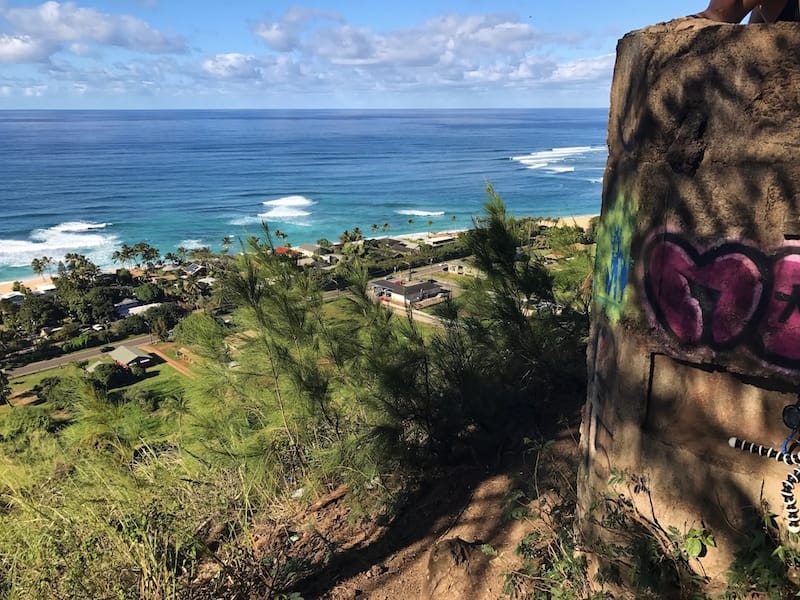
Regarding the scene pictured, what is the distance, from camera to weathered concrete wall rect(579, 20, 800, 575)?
2.18m

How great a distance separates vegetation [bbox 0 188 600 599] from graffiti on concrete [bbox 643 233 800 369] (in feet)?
10.8

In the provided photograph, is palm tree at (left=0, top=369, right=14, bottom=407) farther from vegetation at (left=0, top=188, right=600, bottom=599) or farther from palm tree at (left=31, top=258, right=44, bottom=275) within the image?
palm tree at (left=31, top=258, right=44, bottom=275)

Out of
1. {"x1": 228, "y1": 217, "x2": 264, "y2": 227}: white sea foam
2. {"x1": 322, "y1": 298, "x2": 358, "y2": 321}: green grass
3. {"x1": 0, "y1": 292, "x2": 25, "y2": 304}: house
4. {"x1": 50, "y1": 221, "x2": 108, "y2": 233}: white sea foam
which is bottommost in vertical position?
{"x1": 0, "y1": 292, "x2": 25, "y2": 304}: house

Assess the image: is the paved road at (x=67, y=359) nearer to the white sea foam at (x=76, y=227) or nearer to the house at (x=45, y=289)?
the house at (x=45, y=289)

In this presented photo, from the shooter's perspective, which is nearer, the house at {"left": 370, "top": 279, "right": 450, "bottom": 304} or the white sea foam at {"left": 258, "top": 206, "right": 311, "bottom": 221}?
the house at {"left": 370, "top": 279, "right": 450, "bottom": 304}

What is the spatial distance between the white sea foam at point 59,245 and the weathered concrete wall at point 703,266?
4741 cm

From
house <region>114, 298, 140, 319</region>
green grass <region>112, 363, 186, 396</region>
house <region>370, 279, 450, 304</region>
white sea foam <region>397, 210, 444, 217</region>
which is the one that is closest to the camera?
house <region>370, 279, 450, 304</region>

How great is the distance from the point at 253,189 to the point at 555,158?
53.4m

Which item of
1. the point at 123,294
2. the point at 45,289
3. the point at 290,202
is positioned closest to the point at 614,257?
the point at 123,294

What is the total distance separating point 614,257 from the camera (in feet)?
9.27

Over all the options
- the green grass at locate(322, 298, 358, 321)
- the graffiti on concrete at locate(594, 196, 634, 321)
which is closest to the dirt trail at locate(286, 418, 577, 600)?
the graffiti on concrete at locate(594, 196, 634, 321)

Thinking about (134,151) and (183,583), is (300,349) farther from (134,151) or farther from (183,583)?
(134,151)

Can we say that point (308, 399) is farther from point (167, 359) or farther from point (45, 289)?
point (45, 289)

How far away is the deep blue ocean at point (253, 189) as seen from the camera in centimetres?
5144
